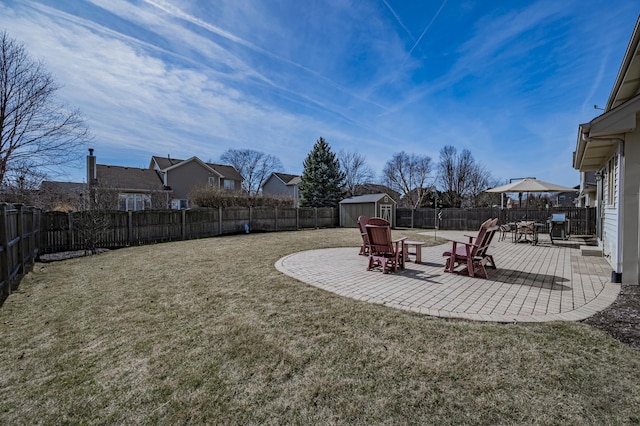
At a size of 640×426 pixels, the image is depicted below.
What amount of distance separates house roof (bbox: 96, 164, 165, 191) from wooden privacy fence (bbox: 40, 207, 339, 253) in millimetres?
13211

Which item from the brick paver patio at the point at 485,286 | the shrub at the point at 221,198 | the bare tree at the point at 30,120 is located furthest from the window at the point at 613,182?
the bare tree at the point at 30,120

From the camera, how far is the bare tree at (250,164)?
4753 cm

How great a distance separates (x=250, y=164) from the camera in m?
47.9

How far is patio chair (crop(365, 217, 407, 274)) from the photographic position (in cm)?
621

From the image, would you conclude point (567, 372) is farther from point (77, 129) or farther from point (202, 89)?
point (77, 129)

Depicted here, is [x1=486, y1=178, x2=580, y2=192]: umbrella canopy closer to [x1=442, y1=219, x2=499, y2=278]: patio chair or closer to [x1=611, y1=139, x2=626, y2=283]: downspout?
[x1=611, y1=139, x2=626, y2=283]: downspout

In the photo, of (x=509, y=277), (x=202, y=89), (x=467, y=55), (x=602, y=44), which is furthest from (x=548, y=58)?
(x=202, y=89)

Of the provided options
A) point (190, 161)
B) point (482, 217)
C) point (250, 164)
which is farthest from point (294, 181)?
point (482, 217)

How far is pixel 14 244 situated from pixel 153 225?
7.64 meters

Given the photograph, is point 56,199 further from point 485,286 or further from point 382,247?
point 485,286

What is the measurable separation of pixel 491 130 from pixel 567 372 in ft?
77.6

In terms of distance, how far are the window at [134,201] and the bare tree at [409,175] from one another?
32445 mm

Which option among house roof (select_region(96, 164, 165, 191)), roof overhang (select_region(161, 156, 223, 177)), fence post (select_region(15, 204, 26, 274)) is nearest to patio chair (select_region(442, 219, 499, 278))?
fence post (select_region(15, 204, 26, 274))

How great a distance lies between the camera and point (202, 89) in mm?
11023
